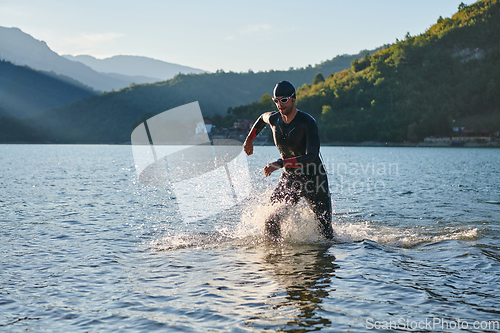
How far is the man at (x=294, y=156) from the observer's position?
30.0 feet

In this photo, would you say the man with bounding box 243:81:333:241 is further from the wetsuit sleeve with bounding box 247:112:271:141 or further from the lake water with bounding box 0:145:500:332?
the lake water with bounding box 0:145:500:332

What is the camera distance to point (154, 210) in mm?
19797

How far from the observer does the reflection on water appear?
19.7 ft

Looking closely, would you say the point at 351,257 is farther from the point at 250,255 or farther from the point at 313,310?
the point at 313,310

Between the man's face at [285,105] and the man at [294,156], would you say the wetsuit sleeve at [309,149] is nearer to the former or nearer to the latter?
the man at [294,156]

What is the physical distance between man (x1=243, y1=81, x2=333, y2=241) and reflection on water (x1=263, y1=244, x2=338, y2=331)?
3.06 ft

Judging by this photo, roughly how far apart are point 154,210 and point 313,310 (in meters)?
14.6

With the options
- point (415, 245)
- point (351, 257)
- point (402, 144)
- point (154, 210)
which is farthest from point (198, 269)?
point (402, 144)

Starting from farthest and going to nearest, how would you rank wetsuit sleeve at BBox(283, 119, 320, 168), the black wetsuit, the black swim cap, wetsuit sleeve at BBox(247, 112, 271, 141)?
wetsuit sleeve at BBox(247, 112, 271, 141) < the black wetsuit < the black swim cap < wetsuit sleeve at BBox(283, 119, 320, 168)

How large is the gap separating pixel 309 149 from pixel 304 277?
2803 mm

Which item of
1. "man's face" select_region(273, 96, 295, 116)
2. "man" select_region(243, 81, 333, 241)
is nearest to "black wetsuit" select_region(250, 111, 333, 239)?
"man" select_region(243, 81, 333, 241)

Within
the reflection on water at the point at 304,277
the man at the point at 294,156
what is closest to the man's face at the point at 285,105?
the man at the point at 294,156

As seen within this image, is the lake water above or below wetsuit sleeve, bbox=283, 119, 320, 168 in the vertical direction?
below

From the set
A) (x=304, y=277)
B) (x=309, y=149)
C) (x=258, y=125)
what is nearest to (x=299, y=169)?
(x=309, y=149)
